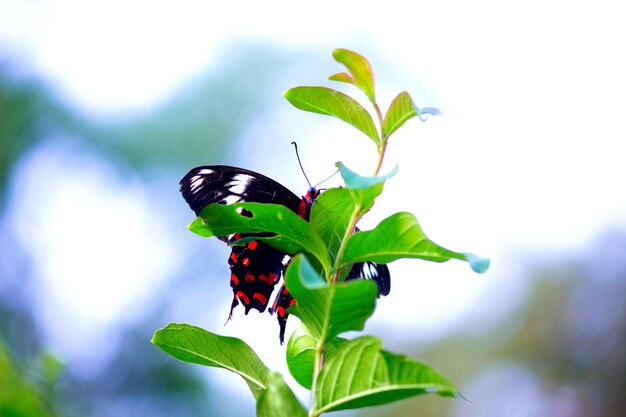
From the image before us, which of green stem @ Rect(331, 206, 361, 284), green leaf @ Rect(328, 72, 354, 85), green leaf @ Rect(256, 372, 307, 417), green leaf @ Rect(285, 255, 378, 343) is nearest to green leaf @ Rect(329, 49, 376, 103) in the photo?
green leaf @ Rect(328, 72, 354, 85)

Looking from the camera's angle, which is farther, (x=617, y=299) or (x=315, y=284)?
(x=617, y=299)

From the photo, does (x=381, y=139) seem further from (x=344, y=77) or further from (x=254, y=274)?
(x=254, y=274)

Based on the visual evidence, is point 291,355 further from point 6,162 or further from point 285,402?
point 6,162

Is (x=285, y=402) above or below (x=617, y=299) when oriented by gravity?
below

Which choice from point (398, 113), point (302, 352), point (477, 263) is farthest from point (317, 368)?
point (398, 113)

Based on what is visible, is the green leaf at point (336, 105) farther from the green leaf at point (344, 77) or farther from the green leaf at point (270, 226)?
the green leaf at point (270, 226)

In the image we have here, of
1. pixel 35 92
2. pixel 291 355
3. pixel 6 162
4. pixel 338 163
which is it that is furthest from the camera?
pixel 35 92

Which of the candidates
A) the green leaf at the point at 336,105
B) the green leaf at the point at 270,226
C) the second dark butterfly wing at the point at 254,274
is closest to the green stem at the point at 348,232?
the green leaf at the point at 270,226

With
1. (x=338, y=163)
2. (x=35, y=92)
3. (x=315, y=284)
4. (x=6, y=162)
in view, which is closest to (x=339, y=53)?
(x=338, y=163)
